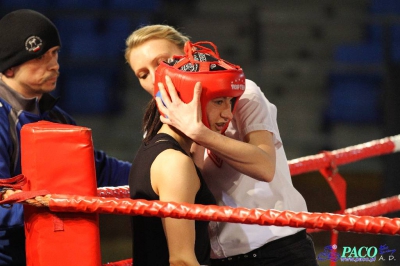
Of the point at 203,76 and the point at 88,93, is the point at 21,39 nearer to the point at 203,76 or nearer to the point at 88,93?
the point at 203,76

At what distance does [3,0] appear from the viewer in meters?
5.49

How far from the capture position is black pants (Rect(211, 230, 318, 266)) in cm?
170

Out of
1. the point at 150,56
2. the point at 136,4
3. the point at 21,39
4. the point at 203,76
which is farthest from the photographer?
the point at 136,4

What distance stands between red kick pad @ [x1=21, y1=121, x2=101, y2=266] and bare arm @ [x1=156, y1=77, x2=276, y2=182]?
19cm

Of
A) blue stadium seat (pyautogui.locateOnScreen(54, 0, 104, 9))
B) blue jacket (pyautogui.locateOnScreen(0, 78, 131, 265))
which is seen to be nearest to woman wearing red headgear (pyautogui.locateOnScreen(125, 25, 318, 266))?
blue jacket (pyautogui.locateOnScreen(0, 78, 131, 265))

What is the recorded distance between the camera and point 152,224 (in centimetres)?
156

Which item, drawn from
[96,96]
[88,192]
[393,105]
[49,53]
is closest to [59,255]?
[88,192]

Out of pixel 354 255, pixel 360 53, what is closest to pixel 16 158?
pixel 354 255

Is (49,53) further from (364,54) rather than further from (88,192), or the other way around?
(364,54)

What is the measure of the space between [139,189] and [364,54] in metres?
4.28

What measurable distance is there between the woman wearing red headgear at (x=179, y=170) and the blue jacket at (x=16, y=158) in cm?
36

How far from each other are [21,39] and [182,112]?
858 millimetres

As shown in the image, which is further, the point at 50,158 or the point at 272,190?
the point at 272,190

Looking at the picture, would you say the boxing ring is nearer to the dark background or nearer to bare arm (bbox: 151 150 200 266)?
bare arm (bbox: 151 150 200 266)
